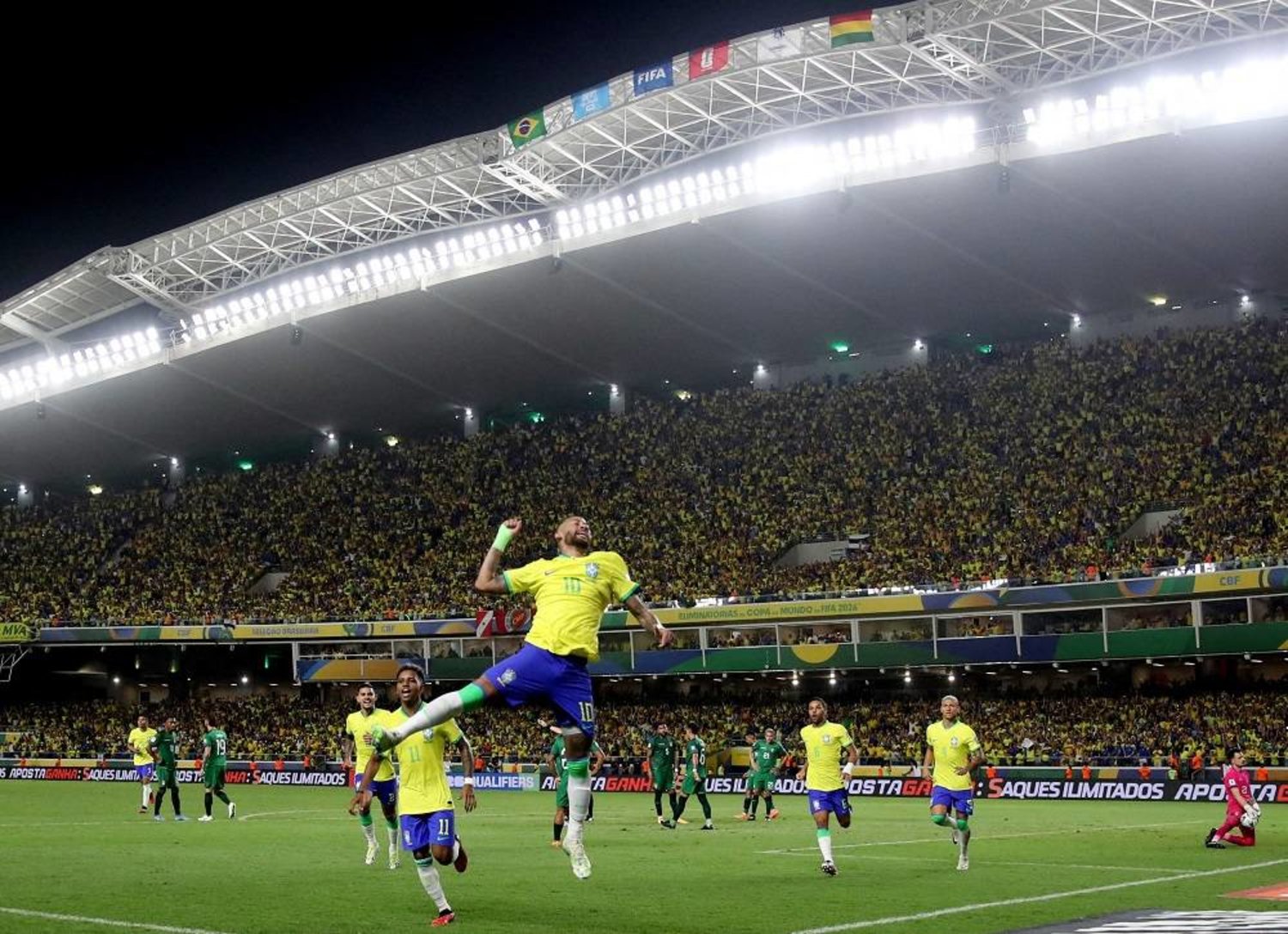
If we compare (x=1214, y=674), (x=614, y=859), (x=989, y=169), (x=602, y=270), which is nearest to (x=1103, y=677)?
(x=1214, y=674)

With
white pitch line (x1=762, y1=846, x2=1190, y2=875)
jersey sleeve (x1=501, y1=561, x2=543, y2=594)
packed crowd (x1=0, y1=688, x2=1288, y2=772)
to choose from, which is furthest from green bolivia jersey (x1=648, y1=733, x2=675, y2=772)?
jersey sleeve (x1=501, y1=561, x2=543, y2=594)

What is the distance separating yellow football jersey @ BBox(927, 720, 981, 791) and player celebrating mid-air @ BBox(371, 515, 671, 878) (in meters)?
8.52

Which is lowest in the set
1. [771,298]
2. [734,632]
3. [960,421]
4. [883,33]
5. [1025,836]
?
[1025,836]

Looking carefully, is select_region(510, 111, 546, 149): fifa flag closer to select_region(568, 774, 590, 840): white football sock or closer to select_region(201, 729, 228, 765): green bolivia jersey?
select_region(201, 729, 228, 765): green bolivia jersey

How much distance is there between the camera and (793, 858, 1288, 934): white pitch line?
13.5 metres

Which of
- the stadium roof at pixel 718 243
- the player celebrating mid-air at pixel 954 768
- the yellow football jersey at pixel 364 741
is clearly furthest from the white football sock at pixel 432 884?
the stadium roof at pixel 718 243

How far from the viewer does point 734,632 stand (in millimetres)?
54875

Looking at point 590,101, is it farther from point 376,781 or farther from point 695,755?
point 376,781

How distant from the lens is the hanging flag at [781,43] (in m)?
43.2

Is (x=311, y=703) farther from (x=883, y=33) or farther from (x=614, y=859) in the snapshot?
(x=614, y=859)

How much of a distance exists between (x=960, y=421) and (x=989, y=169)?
13.8m

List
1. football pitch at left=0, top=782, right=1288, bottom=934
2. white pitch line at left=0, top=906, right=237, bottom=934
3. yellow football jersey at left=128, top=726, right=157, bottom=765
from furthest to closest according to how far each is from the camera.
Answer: yellow football jersey at left=128, top=726, right=157, bottom=765 < football pitch at left=0, top=782, right=1288, bottom=934 < white pitch line at left=0, top=906, right=237, bottom=934

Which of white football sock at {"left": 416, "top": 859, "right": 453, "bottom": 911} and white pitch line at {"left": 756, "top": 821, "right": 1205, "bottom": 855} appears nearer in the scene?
white football sock at {"left": 416, "top": 859, "right": 453, "bottom": 911}

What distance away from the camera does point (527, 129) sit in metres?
48.6
